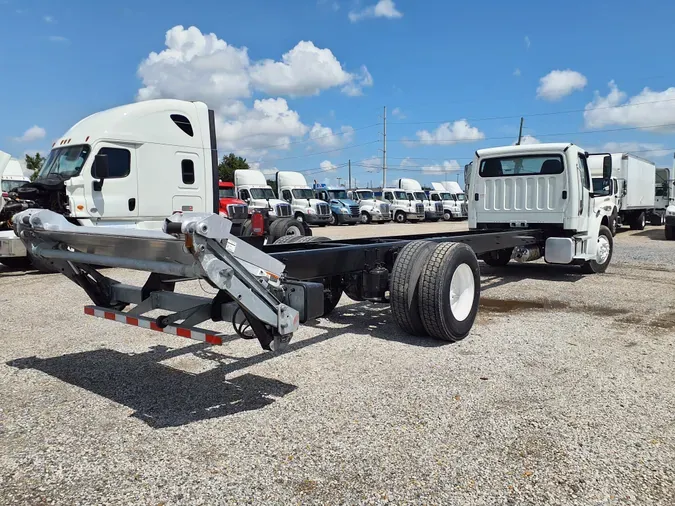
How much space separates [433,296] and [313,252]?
1.18 metres

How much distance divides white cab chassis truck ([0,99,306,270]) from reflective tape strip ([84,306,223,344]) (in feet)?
18.7

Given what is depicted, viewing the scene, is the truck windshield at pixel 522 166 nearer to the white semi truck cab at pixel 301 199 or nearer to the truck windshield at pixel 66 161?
the truck windshield at pixel 66 161

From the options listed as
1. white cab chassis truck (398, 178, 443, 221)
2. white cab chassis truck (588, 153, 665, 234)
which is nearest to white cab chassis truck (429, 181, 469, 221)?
white cab chassis truck (398, 178, 443, 221)

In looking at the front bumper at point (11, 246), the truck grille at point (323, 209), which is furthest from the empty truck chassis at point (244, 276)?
the truck grille at point (323, 209)

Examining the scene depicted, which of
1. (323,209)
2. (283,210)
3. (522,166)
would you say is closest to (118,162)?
(522,166)

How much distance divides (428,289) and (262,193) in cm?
1888

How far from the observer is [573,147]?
8.78 meters

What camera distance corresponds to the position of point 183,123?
1085 centimetres

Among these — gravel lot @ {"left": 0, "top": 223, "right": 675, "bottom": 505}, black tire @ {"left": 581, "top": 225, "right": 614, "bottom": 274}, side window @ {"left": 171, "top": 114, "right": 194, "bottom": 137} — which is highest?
side window @ {"left": 171, "top": 114, "right": 194, "bottom": 137}

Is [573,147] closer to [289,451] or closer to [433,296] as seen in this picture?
[433,296]

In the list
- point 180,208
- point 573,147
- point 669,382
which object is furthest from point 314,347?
point 180,208

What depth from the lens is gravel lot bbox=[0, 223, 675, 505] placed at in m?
2.77

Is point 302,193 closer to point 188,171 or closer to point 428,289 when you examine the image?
point 188,171

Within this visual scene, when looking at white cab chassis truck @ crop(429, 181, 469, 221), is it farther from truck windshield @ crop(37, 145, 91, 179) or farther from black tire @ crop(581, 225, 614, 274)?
truck windshield @ crop(37, 145, 91, 179)
